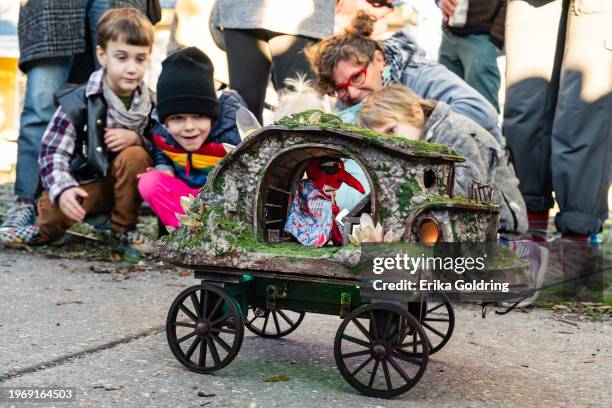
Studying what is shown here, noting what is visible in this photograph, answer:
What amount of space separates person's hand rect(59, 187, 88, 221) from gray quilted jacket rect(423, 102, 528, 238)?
1887 mm

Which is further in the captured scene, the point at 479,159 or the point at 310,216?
the point at 479,159

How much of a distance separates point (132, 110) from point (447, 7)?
1.96 metres

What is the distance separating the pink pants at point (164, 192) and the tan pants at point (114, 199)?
9.9 inches

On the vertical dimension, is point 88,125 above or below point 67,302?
above

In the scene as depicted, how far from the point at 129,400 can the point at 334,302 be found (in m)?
0.60

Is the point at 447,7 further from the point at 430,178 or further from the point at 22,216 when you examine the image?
the point at 22,216

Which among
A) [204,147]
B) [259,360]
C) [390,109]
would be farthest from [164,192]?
[259,360]

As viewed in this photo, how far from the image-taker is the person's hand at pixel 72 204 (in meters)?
3.83

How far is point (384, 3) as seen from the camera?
175 inches

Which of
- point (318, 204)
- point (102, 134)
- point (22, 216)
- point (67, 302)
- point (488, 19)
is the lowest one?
point (67, 302)

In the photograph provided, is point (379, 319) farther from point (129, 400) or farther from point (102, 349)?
point (102, 349)

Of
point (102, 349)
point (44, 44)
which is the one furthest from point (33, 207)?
point (102, 349)

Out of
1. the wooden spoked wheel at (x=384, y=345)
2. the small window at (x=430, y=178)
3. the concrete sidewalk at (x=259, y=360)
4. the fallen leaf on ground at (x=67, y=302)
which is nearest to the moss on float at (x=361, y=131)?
the small window at (x=430, y=178)

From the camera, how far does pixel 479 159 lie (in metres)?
3.01
